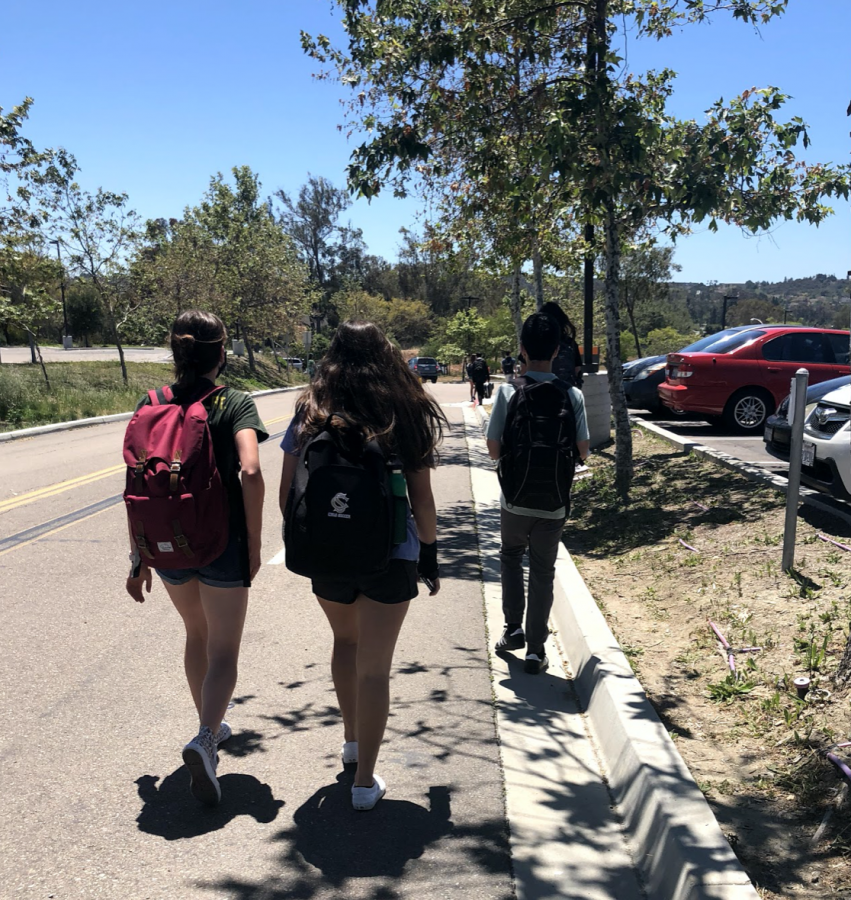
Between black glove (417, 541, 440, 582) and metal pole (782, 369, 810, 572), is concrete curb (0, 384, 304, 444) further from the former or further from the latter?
black glove (417, 541, 440, 582)

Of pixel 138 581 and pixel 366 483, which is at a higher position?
pixel 366 483

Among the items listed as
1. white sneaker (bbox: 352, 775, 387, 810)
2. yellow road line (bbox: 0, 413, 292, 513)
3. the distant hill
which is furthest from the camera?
the distant hill

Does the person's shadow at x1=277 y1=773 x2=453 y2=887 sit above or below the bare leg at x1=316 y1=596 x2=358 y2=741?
below

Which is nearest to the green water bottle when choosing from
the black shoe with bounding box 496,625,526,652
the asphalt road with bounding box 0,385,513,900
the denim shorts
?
the denim shorts

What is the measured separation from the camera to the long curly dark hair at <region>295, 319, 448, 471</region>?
10.3 ft

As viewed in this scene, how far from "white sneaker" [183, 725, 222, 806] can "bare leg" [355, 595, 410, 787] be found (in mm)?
591

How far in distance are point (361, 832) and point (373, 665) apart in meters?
0.65

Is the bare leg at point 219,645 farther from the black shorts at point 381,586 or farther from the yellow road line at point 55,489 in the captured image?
the yellow road line at point 55,489

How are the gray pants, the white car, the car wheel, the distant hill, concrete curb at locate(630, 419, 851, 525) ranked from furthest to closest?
the distant hill → the car wheel → concrete curb at locate(630, 419, 851, 525) → the white car → the gray pants

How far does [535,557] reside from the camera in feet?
15.6

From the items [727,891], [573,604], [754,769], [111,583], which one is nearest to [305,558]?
[727,891]

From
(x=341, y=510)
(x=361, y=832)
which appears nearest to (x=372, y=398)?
Result: (x=341, y=510)

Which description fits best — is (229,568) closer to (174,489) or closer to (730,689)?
(174,489)

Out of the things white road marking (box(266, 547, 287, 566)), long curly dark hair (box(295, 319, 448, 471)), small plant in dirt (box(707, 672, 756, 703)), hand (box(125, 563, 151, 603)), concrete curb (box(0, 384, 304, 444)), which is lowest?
concrete curb (box(0, 384, 304, 444))
